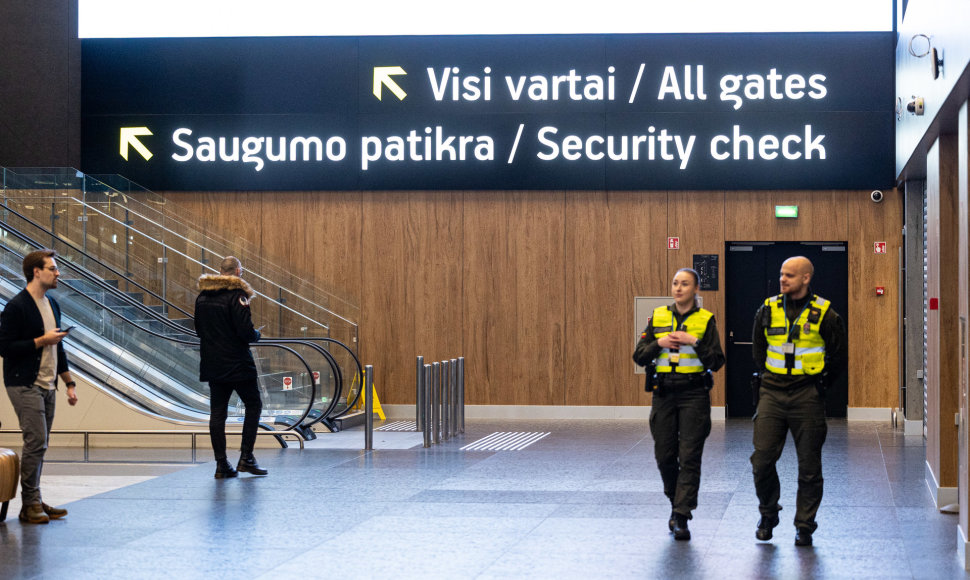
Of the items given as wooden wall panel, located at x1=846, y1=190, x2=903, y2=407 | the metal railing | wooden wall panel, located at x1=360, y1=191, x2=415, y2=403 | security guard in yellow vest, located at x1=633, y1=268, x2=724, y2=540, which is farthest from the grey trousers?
wooden wall panel, located at x1=846, y1=190, x2=903, y2=407

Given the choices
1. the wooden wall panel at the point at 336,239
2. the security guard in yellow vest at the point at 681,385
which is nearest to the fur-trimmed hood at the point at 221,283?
the security guard in yellow vest at the point at 681,385

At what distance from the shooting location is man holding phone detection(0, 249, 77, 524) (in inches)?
281

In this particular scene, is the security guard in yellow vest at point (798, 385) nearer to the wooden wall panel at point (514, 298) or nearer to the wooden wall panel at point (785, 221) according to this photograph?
the wooden wall panel at point (785, 221)

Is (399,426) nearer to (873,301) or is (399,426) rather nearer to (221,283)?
(221,283)

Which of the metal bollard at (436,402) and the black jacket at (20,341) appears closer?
the black jacket at (20,341)

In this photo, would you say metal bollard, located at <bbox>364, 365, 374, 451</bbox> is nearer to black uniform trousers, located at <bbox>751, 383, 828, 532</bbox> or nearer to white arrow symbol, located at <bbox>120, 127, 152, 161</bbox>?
black uniform trousers, located at <bbox>751, 383, 828, 532</bbox>

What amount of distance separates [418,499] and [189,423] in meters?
4.33

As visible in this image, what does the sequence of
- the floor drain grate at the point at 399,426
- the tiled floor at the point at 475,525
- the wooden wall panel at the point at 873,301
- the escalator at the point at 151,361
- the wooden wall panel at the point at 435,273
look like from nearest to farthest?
the tiled floor at the point at 475,525
the escalator at the point at 151,361
the floor drain grate at the point at 399,426
the wooden wall panel at the point at 873,301
the wooden wall panel at the point at 435,273

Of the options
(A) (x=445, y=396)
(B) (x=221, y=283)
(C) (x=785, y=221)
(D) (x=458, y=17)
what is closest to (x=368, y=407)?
→ (A) (x=445, y=396)

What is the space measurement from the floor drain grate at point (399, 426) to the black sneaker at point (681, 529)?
266 inches

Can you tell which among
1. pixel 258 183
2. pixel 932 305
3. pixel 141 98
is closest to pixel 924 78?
pixel 932 305

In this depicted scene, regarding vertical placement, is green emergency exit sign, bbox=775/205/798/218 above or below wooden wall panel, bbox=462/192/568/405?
above

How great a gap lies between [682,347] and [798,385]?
2.22 ft

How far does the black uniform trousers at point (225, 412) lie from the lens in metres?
9.37
